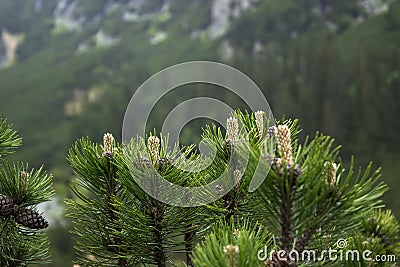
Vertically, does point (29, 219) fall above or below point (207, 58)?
below

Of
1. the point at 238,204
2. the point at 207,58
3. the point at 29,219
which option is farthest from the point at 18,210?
the point at 207,58

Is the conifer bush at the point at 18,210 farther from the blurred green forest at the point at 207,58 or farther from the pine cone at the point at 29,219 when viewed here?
the blurred green forest at the point at 207,58

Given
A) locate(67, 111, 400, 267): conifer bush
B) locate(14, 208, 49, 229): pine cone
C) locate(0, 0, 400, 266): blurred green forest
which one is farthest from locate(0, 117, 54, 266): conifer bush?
locate(0, 0, 400, 266): blurred green forest

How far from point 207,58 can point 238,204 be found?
121 m

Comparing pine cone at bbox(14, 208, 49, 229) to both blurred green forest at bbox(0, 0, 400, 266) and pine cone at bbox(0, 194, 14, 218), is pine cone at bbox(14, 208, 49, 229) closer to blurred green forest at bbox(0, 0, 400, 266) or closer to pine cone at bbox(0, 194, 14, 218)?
pine cone at bbox(0, 194, 14, 218)

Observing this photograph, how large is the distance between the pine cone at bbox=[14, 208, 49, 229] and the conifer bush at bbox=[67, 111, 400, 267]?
0.15 meters

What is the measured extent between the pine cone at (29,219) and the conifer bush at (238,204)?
0.15 meters

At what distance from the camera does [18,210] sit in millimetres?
2197

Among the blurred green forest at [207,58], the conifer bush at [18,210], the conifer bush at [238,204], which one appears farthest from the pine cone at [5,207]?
the blurred green forest at [207,58]

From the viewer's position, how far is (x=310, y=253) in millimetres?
1643

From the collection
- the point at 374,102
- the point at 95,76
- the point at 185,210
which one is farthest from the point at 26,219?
the point at 95,76

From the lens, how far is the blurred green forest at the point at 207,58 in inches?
3009

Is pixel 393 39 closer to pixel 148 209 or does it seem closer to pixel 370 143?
pixel 370 143

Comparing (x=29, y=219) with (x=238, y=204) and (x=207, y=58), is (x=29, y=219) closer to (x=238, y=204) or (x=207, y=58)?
(x=238, y=204)
